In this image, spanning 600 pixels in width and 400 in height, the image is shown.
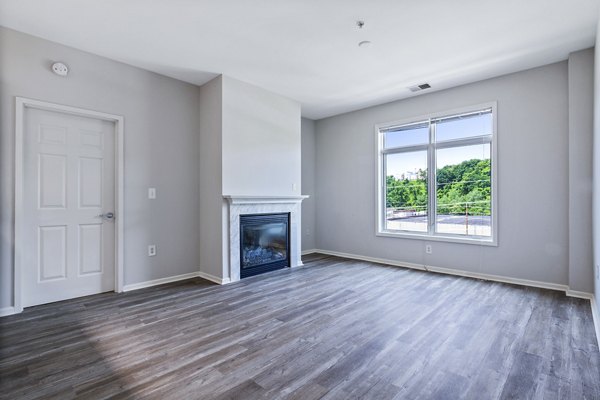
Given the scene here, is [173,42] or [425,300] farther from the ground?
[173,42]

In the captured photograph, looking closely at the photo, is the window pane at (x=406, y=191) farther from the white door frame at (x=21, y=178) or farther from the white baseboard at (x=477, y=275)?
the white door frame at (x=21, y=178)

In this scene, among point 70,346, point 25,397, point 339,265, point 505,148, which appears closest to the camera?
point 25,397

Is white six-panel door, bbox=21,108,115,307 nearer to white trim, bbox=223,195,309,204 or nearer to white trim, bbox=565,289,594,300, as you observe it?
white trim, bbox=223,195,309,204

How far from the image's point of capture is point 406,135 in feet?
16.3

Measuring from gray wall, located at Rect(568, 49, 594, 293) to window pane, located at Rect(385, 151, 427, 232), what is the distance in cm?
175

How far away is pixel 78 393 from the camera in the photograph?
1.69 m

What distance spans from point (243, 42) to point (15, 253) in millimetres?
2985

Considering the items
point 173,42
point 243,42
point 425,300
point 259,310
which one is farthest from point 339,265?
point 173,42

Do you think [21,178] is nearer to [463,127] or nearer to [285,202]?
[285,202]

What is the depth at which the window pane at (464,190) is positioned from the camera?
4.12 metres

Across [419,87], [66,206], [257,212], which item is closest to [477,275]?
[419,87]

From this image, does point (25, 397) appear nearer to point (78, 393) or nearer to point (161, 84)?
point (78, 393)

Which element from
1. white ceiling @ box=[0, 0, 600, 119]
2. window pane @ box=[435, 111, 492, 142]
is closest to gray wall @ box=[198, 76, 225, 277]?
white ceiling @ box=[0, 0, 600, 119]

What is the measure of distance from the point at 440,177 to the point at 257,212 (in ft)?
9.11
